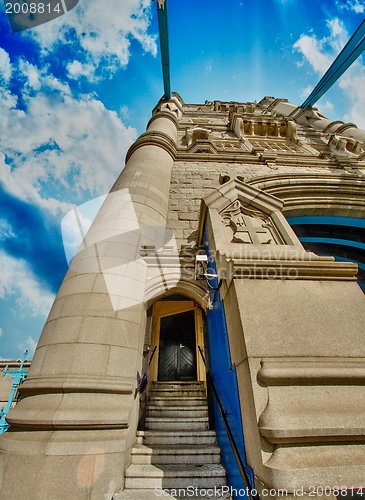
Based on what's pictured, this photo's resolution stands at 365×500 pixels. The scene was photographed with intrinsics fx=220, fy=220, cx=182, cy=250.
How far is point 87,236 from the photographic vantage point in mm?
3727

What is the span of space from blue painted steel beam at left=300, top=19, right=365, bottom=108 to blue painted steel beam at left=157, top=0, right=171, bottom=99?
11755 mm

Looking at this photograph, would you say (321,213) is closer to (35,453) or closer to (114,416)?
(114,416)

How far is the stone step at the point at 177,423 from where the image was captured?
12.6 feet

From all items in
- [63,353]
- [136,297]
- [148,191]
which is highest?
[148,191]

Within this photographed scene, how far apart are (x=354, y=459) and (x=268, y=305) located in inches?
41.3

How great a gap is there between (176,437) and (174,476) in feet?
3.01

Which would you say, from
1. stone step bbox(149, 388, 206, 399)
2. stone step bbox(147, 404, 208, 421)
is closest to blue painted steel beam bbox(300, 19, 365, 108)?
stone step bbox(149, 388, 206, 399)

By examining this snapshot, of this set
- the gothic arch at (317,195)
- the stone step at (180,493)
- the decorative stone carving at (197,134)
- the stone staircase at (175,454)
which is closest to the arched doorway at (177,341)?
the stone staircase at (175,454)

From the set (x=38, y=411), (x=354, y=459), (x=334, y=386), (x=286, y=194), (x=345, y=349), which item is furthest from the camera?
(x=286, y=194)

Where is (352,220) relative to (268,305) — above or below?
above

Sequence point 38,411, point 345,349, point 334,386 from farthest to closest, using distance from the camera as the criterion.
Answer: point 38,411
point 345,349
point 334,386

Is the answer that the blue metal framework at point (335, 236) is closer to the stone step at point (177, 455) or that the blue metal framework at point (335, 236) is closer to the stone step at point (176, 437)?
the stone step at point (176, 437)

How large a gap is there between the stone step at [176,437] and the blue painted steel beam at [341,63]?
798 inches

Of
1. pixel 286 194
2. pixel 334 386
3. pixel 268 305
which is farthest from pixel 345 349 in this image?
pixel 286 194
